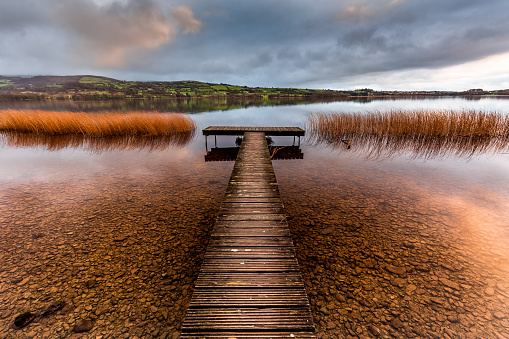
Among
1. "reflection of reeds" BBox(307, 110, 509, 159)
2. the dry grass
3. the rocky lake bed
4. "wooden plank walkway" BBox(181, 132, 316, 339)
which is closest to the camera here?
"wooden plank walkway" BBox(181, 132, 316, 339)

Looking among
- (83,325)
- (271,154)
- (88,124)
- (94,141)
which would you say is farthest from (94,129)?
(83,325)

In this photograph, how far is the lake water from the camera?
3096mm

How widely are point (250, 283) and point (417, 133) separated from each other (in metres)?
18.9

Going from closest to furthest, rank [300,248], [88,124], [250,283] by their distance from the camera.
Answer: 1. [250,283]
2. [300,248]
3. [88,124]

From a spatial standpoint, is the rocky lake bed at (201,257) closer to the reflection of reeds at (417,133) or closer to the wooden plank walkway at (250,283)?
the wooden plank walkway at (250,283)

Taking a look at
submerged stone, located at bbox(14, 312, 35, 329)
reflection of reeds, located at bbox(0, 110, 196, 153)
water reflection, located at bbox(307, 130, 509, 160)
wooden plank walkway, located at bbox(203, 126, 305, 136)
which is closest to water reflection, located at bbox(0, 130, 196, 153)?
reflection of reeds, located at bbox(0, 110, 196, 153)

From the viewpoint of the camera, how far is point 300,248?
4637mm

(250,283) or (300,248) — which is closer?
(250,283)

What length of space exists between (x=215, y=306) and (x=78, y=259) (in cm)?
353

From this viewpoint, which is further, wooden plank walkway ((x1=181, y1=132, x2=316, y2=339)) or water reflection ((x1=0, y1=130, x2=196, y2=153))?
water reflection ((x1=0, y1=130, x2=196, y2=153))

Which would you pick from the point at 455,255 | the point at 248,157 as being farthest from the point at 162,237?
the point at 455,255

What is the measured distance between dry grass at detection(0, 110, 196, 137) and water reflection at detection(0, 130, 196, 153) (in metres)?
0.59

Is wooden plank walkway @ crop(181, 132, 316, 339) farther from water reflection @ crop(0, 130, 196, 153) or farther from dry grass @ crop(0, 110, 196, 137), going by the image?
dry grass @ crop(0, 110, 196, 137)

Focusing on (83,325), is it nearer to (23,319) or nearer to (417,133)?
(23,319)
